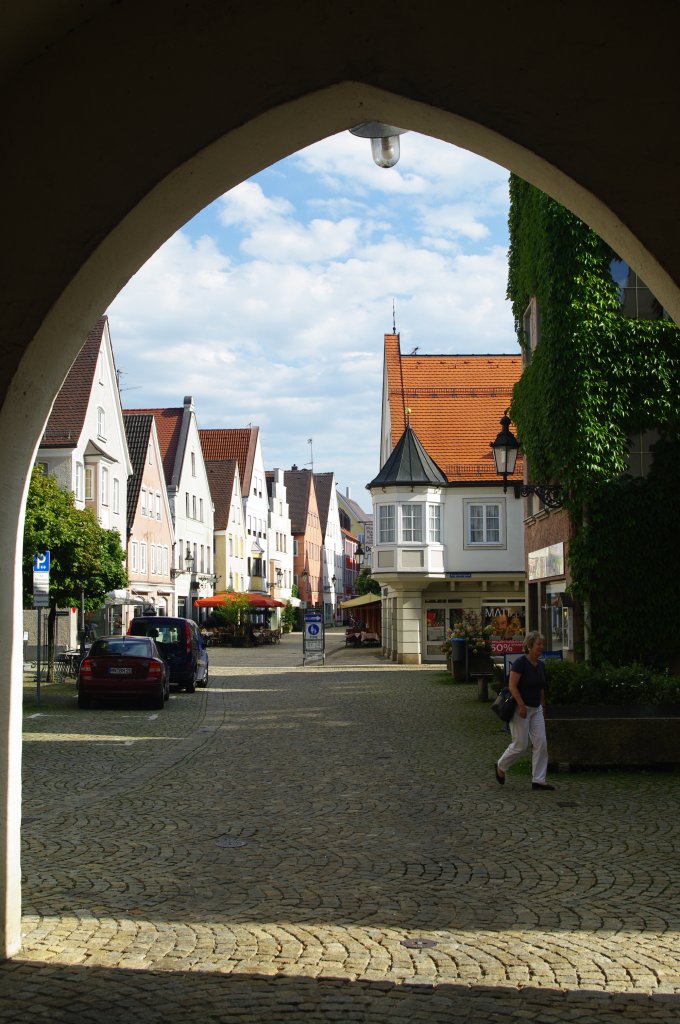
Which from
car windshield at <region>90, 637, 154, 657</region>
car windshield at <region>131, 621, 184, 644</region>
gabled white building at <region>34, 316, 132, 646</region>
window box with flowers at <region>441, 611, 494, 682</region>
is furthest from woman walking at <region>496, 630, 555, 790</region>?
gabled white building at <region>34, 316, 132, 646</region>

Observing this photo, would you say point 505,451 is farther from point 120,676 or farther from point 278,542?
point 278,542

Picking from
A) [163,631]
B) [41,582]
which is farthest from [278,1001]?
[163,631]

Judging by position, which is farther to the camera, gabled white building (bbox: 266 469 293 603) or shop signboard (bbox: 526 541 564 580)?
gabled white building (bbox: 266 469 293 603)

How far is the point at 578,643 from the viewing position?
22188mm

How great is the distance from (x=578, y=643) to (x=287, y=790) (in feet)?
38.5

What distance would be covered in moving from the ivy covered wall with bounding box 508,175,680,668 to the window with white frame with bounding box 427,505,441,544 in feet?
61.7

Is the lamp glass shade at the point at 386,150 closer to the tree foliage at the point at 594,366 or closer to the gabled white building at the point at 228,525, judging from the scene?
the tree foliage at the point at 594,366

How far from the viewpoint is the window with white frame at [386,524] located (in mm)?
40156

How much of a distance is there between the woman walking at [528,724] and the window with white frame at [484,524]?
93.9 feet

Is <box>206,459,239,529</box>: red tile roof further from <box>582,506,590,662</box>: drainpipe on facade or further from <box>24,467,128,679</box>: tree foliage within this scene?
<box>582,506,590,662</box>: drainpipe on facade

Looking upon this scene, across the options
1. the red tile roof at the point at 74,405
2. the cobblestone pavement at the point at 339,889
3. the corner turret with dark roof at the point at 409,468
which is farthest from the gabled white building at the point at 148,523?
the cobblestone pavement at the point at 339,889

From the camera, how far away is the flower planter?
12797 millimetres

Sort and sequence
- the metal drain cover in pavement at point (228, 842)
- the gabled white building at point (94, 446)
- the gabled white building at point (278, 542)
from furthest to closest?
the gabled white building at point (278, 542), the gabled white building at point (94, 446), the metal drain cover in pavement at point (228, 842)

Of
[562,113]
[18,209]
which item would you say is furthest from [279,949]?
[562,113]
